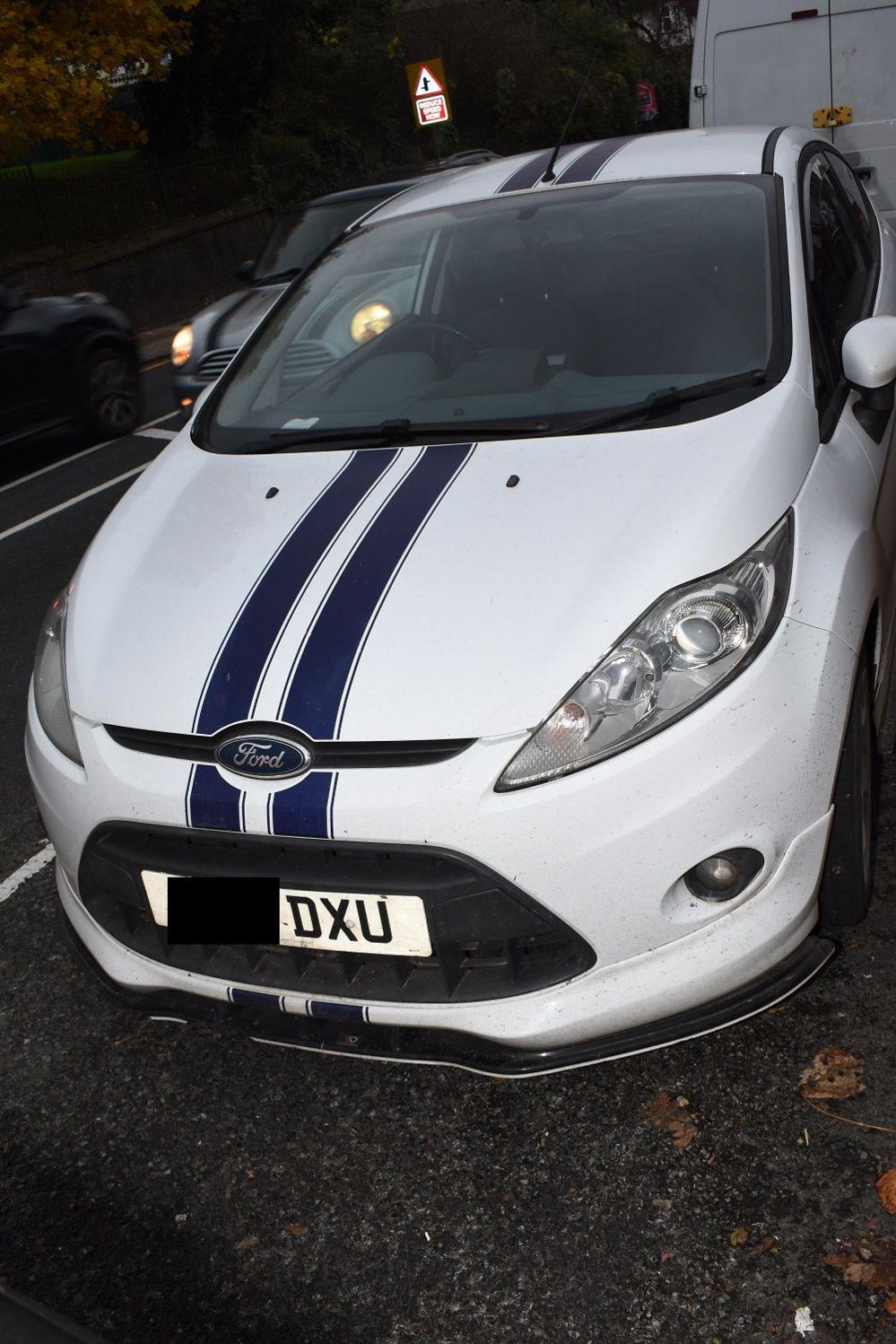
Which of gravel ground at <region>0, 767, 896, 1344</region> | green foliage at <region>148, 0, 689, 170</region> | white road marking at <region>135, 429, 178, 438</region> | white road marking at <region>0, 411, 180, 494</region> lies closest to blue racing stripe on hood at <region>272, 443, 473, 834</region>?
gravel ground at <region>0, 767, 896, 1344</region>

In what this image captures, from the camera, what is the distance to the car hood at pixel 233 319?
26.0 ft

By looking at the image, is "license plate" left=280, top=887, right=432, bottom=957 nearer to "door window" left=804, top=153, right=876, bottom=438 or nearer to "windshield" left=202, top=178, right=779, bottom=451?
"windshield" left=202, top=178, right=779, bottom=451

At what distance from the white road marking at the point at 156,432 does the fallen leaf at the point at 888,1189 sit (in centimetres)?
777

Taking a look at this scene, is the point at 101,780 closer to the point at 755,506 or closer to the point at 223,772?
the point at 223,772

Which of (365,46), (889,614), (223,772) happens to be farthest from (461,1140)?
(365,46)

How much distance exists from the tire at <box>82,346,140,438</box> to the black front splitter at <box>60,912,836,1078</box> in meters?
7.28

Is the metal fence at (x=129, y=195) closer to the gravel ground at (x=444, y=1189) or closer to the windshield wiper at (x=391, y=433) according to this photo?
the windshield wiper at (x=391, y=433)

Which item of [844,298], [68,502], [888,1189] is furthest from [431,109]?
[888,1189]

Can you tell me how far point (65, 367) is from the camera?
A: 28.6 ft

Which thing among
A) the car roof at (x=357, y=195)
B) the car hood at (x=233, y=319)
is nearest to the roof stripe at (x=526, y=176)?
the car hood at (x=233, y=319)

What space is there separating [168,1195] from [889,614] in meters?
2.02

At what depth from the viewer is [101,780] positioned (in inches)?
95.0

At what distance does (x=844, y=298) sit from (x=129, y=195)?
18.1 metres

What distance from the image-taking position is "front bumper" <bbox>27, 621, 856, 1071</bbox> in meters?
2.13
